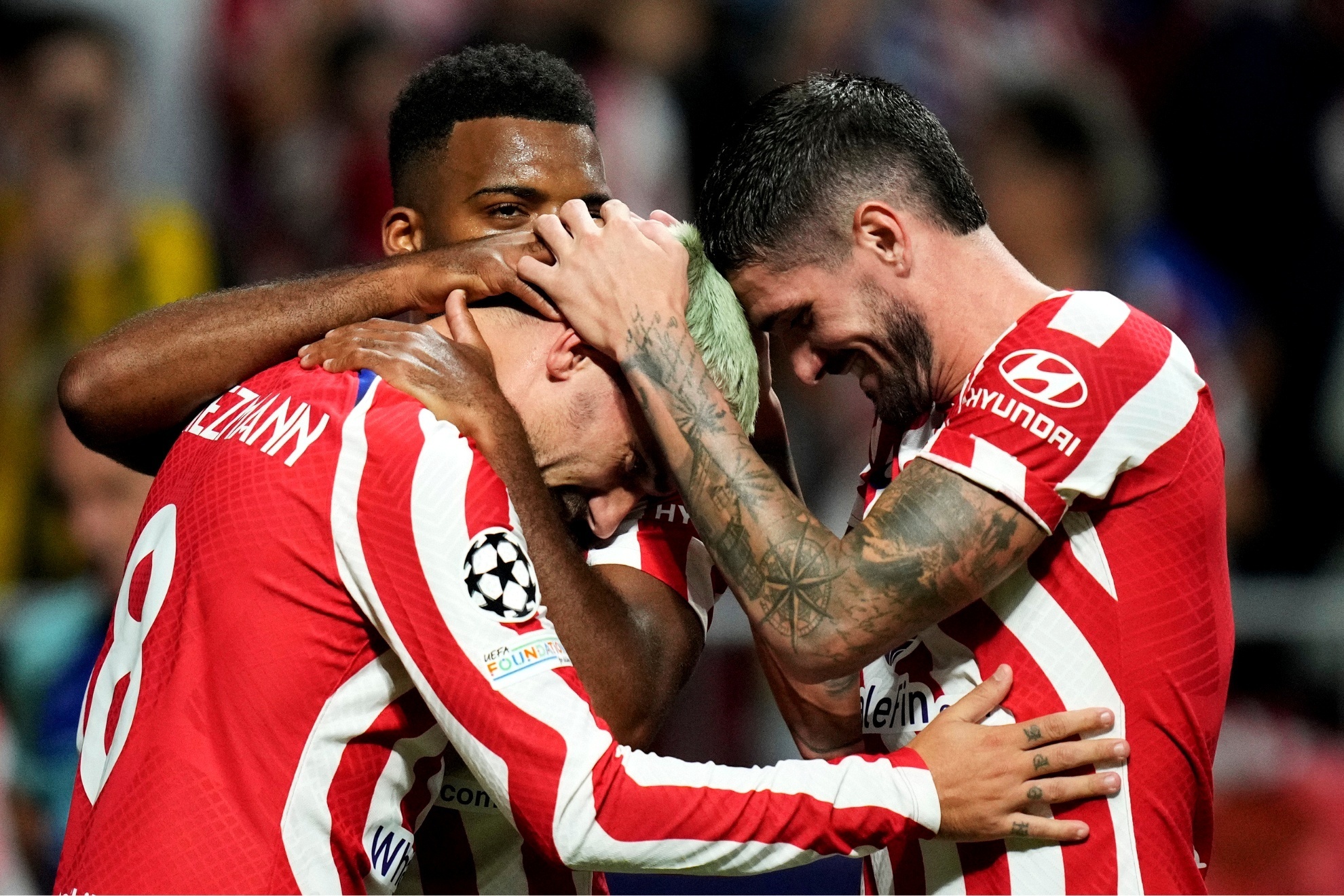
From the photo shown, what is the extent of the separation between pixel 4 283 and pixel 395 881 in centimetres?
502

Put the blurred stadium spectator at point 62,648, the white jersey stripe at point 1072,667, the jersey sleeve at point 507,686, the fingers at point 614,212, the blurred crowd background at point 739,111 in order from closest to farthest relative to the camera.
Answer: the jersey sleeve at point 507,686
the white jersey stripe at point 1072,667
the fingers at point 614,212
the blurred stadium spectator at point 62,648
the blurred crowd background at point 739,111

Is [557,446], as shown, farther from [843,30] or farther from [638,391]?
[843,30]

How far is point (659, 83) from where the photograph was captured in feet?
24.7

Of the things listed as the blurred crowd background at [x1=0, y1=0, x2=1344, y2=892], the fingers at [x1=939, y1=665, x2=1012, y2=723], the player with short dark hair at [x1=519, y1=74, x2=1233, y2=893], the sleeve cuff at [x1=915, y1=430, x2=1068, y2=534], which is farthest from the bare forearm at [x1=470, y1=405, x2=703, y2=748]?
the blurred crowd background at [x1=0, y1=0, x2=1344, y2=892]

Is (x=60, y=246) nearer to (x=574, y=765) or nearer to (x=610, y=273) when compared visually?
(x=610, y=273)

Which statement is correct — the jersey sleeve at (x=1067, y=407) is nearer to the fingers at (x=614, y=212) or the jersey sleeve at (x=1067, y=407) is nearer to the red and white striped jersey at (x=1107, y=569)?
the red and white striped jersey at (x=1107, y=569)

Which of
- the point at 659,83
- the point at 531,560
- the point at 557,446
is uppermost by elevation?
the point at 659,83

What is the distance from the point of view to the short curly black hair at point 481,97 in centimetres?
336

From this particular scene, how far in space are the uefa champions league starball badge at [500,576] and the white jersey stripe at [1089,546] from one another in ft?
3.32

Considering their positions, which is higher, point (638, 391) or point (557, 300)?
point (557, 300)

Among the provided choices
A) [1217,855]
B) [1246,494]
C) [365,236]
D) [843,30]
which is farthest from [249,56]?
[1217,855]

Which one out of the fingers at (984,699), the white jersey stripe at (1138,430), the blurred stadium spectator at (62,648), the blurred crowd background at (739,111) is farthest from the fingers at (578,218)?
the blurred crowd background at (739,111)

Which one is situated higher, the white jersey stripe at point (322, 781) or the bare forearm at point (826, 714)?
the bare forearm at point (826, 714)

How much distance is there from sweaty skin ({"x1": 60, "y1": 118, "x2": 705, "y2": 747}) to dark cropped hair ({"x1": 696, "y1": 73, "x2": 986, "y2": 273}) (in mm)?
345
